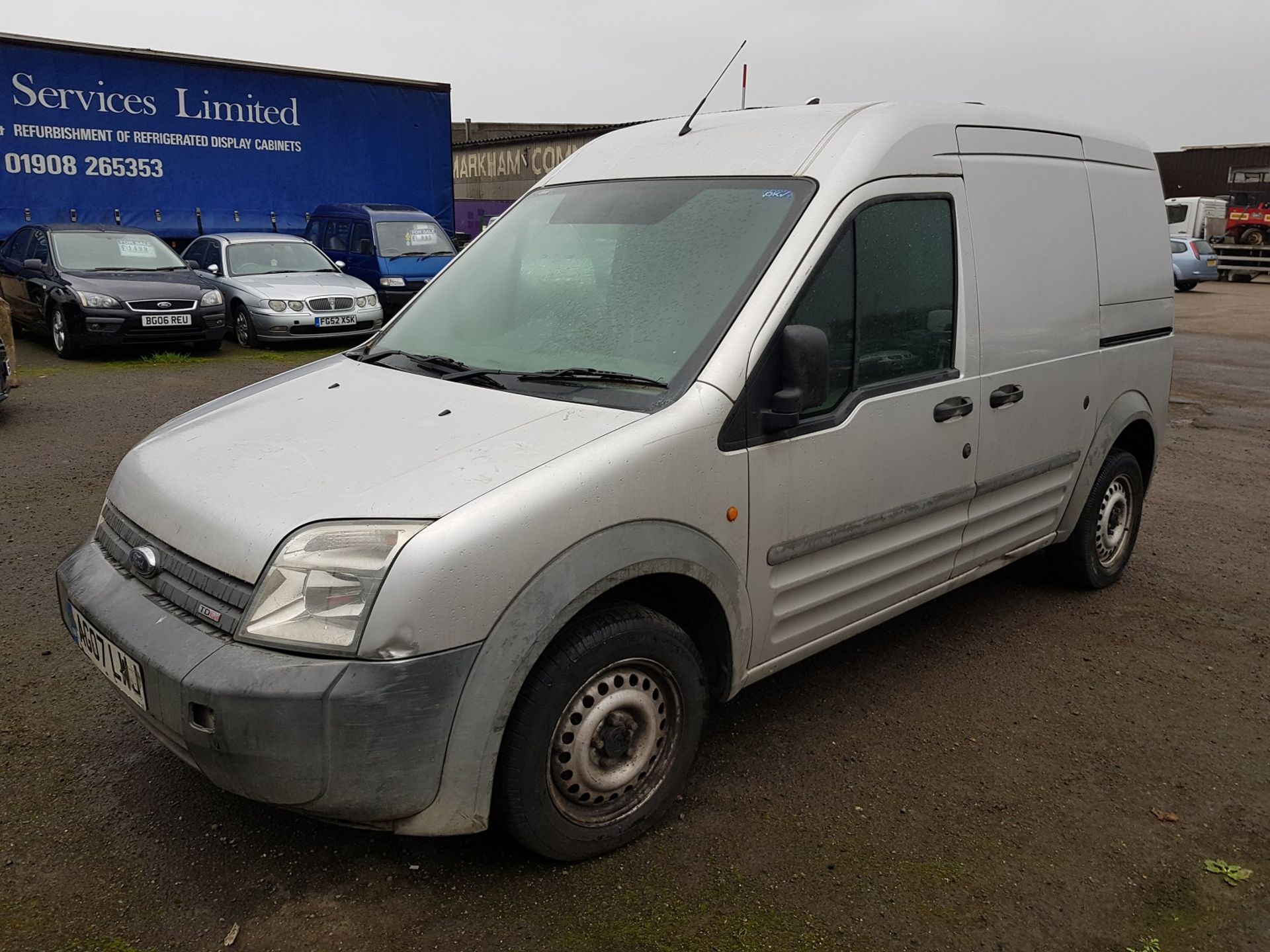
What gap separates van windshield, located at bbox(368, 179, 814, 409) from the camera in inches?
119

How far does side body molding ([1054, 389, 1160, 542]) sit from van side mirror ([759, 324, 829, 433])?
7.24ft

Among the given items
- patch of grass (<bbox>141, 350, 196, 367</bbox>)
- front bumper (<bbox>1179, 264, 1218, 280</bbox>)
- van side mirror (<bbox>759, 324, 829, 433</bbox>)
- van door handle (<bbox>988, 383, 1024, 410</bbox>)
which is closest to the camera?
van side mirror (<bbox>759, 324, 829, 433</bbox>)

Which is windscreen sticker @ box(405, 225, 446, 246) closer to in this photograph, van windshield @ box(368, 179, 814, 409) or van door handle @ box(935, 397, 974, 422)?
van windshield @ box(368, 179, 814, 409)

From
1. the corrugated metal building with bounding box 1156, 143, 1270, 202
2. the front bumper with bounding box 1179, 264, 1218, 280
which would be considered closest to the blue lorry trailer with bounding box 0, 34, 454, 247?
the front bumper with bounding box 1179, 264, 1218, 280

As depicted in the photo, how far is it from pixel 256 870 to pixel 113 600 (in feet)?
2.72

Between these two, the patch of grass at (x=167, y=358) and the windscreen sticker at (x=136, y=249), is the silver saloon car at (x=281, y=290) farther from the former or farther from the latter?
the patch of grass at (x=167, y=358)

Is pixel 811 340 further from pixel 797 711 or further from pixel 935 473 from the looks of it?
pixel 797 711

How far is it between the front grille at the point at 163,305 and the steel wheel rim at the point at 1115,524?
10.4m

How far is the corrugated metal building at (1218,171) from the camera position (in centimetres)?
3884

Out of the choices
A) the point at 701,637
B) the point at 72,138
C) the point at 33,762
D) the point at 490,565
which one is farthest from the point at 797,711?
the point at 72,138

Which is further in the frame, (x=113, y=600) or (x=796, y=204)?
(x=796, y=204)

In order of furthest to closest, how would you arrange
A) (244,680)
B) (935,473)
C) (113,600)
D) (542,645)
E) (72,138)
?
(72,138), (935,473), (113,600), (542,645), (244,680)

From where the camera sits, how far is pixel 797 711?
3793 mm

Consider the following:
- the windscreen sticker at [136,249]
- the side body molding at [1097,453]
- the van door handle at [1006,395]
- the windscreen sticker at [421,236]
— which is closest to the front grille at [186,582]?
the van door handle at [1006,395]
